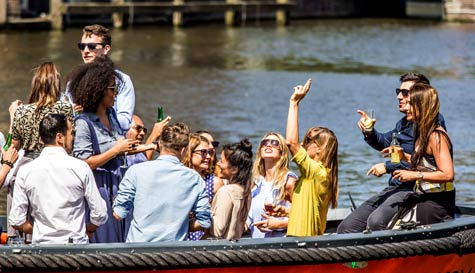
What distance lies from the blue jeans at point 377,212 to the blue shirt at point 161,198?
128cm

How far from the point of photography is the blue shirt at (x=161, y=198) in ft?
24.7

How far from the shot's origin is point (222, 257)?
24.8 ft

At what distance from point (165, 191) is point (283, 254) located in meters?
0.81

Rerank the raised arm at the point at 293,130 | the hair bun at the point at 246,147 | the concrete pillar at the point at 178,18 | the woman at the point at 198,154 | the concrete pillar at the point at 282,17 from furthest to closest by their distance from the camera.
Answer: the concrete pillar at the point at 282,17 < the concrete pillar at the point at 178,18 < the woman at the point at 198,154 < the hair bun at the point at 246,147 < the raised arm at the point at 293,130

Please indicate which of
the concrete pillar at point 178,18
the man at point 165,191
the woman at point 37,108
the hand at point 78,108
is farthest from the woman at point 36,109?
the concrete pillar at point 178,18

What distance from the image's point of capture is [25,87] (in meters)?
24.1

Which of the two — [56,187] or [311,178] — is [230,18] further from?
[56,187]

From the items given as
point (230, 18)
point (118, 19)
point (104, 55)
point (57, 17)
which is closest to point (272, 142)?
point (104, 55)

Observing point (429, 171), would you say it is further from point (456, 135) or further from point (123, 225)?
point (456, 135)

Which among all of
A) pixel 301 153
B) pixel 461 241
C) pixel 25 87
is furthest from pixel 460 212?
pixel 25 87

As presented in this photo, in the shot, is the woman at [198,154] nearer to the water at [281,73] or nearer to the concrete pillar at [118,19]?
the water at [281,73]

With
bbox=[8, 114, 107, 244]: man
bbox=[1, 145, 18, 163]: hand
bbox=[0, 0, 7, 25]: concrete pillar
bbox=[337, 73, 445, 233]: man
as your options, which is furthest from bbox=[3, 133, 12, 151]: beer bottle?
bbox=[0, 0, 7, 25]: concrete pillar

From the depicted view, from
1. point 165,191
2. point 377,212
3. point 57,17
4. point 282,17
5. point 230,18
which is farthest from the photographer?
point 282,17

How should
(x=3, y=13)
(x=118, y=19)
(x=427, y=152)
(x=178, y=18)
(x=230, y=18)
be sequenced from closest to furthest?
(x=427, y=152) → (x=3, y=13) → (x=118, y=19) → (x=178, y=18) → (x=230, y=18)
